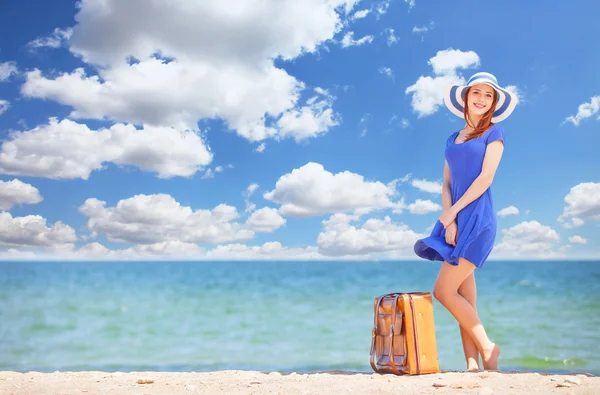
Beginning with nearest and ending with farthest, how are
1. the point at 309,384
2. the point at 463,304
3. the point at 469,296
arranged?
the point at 309,384, the point at 463,304, the point at 469,296

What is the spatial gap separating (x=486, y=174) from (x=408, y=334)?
1029 mm

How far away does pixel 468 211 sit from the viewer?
350cm

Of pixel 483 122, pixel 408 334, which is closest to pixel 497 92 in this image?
pixel 483 122

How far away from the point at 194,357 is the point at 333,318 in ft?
10.0

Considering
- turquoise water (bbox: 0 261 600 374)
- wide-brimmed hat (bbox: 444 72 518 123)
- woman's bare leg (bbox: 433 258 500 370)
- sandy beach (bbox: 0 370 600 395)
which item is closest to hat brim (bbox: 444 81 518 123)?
wide-brimmed hat (bbox: 444 72 518 123)

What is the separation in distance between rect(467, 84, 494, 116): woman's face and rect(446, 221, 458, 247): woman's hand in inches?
27.8

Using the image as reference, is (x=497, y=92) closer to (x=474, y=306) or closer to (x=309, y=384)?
(x=474, y=306)

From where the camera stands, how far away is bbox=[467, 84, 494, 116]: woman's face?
11.8 feet

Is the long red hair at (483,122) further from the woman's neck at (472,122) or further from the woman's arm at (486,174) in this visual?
the woman's arm at (486,174)

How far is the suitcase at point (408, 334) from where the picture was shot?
11.2 feet

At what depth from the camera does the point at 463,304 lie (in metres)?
3.51

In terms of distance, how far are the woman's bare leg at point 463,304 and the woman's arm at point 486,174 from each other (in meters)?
0.37

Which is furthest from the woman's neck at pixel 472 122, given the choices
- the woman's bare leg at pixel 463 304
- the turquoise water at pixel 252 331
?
the turquoise water at pixel 252 331

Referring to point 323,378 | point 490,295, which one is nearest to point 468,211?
point 323,378
